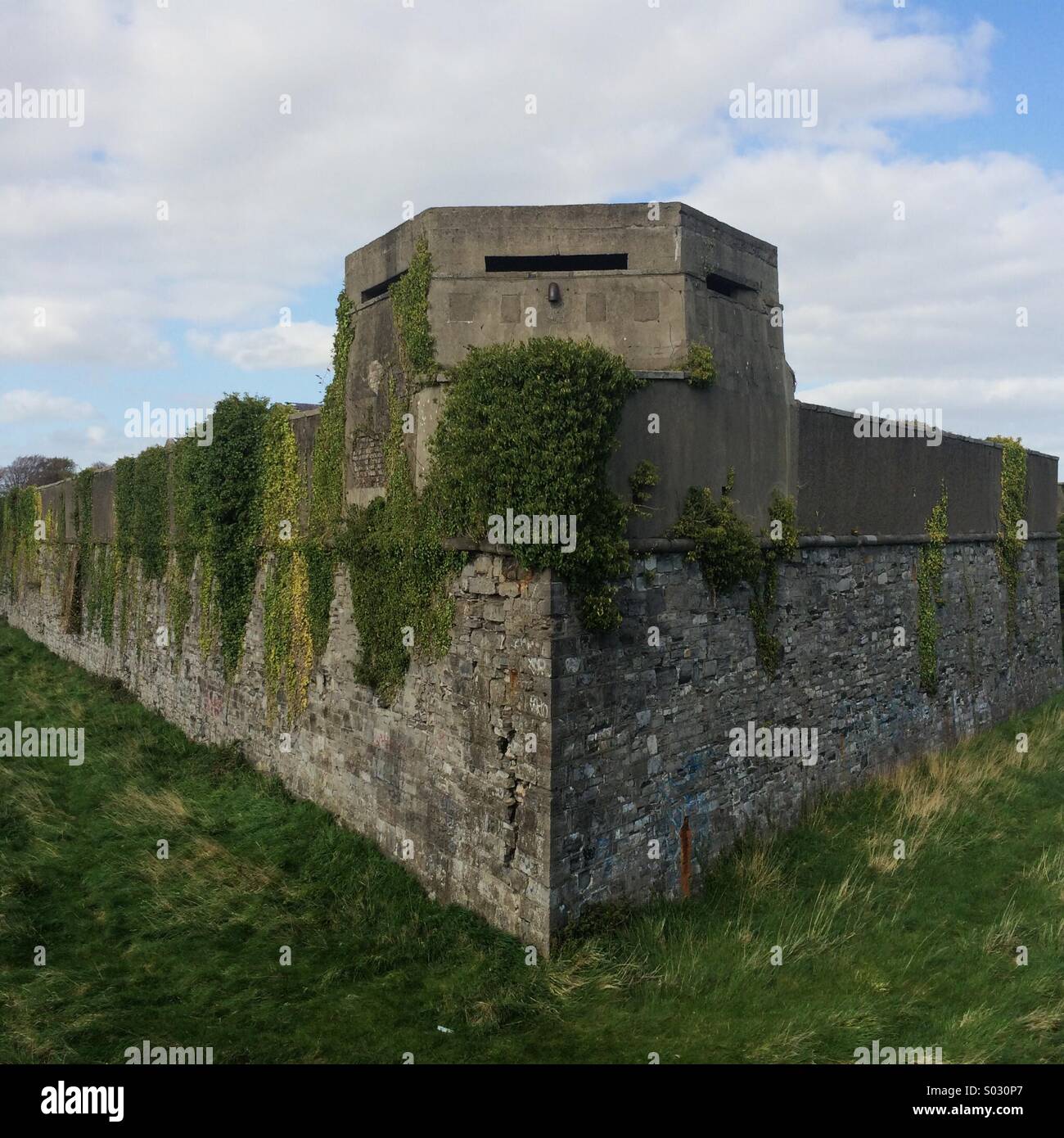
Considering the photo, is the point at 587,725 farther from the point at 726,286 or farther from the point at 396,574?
the point at 726,286

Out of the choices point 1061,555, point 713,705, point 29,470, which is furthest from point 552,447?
point 29,470

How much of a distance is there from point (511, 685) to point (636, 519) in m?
2.07

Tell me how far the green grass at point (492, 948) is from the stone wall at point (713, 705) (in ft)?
1.63

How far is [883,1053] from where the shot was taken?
6410mm

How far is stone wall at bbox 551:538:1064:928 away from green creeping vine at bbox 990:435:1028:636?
256 centimetres

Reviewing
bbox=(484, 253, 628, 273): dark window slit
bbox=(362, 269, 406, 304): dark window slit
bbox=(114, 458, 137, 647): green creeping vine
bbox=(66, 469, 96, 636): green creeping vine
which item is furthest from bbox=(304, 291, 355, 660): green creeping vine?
bbox=(66, 469, 96, 636): green creeping vine

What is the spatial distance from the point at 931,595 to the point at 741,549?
21.6 feet

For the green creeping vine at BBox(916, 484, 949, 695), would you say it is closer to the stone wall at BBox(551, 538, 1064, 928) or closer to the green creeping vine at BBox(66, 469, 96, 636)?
the stone wall at BBox(551, 538, 1064, 928)

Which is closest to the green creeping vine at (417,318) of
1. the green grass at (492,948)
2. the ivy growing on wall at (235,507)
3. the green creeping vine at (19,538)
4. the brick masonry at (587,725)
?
the brick masonry at (587,725)

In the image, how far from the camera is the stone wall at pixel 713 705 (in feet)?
25.6

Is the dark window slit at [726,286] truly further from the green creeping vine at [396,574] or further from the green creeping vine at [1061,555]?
the green creeping vine at [1061,555]

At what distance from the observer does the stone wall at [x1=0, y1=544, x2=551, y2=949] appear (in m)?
7.68
